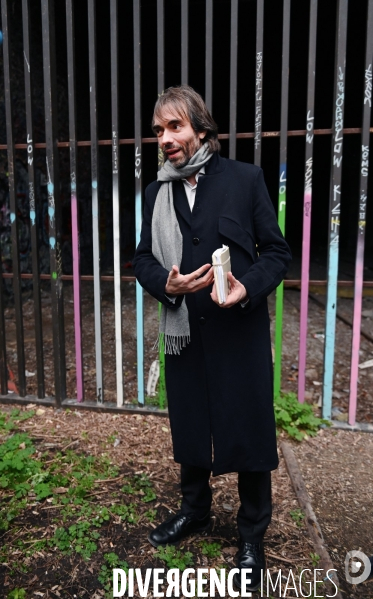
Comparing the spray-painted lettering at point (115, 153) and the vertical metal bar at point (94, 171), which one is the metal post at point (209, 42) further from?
the vertical metal bar at point (94, 171)

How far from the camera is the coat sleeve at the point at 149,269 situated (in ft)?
7.02

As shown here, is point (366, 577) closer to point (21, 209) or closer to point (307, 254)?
point (307, 254)

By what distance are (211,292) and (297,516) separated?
5.00 feet

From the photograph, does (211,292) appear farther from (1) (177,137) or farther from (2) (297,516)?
(2) (297,516)

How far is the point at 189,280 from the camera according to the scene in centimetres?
197

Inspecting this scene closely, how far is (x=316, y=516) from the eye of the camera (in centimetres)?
283

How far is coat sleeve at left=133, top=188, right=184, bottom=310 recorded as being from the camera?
214 centimetres

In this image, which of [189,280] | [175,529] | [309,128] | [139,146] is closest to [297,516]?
[175,529]

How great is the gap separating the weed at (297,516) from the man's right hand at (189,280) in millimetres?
1589

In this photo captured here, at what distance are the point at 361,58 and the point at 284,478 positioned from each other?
13.8m

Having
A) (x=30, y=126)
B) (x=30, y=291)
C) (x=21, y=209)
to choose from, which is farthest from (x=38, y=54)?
(x=30, y=126)

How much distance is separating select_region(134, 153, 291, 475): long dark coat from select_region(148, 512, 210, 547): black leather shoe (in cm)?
51

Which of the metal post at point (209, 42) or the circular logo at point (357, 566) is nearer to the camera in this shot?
the circular logo at point (357, 566)

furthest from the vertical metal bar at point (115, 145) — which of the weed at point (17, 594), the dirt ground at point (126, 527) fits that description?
the weed at point (17, 594)
